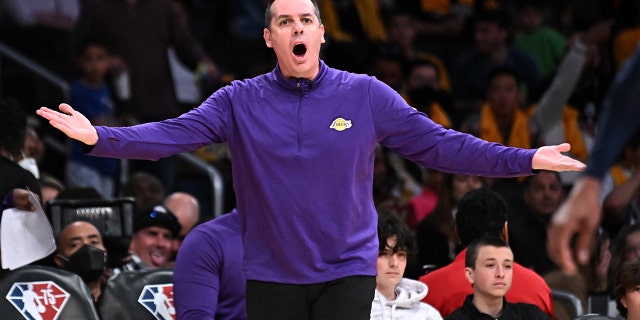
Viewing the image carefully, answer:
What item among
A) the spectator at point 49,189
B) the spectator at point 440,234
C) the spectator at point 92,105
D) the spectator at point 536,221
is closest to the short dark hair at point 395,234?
the spectator at point 440,234

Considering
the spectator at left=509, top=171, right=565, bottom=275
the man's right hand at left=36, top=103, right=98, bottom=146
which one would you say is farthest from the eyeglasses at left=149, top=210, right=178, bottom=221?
the man's right hand at left=36, top=103, right=98, bottom=146

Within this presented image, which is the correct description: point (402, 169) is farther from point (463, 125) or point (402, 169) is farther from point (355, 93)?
point (355, 93)

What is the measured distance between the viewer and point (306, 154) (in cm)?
484

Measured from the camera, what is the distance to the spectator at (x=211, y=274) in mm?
6109

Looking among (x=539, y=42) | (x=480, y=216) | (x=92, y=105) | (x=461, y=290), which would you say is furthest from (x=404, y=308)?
(x=539, y=42)

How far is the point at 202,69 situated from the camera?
33.0 ft

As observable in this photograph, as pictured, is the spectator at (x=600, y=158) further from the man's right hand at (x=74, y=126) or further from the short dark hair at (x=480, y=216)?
the short dark hair at (x=480, y=216)

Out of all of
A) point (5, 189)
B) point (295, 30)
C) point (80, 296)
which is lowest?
point (80, 296)

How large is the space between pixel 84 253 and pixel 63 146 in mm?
4366

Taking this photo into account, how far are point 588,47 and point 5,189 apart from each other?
575 cm

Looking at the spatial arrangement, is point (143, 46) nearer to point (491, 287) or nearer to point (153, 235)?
point (153, 235)

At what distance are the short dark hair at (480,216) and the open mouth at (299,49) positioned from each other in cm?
238

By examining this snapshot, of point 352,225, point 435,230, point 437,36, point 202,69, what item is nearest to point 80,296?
point 352,225

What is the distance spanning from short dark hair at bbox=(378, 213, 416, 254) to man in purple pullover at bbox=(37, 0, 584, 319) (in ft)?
5.22
